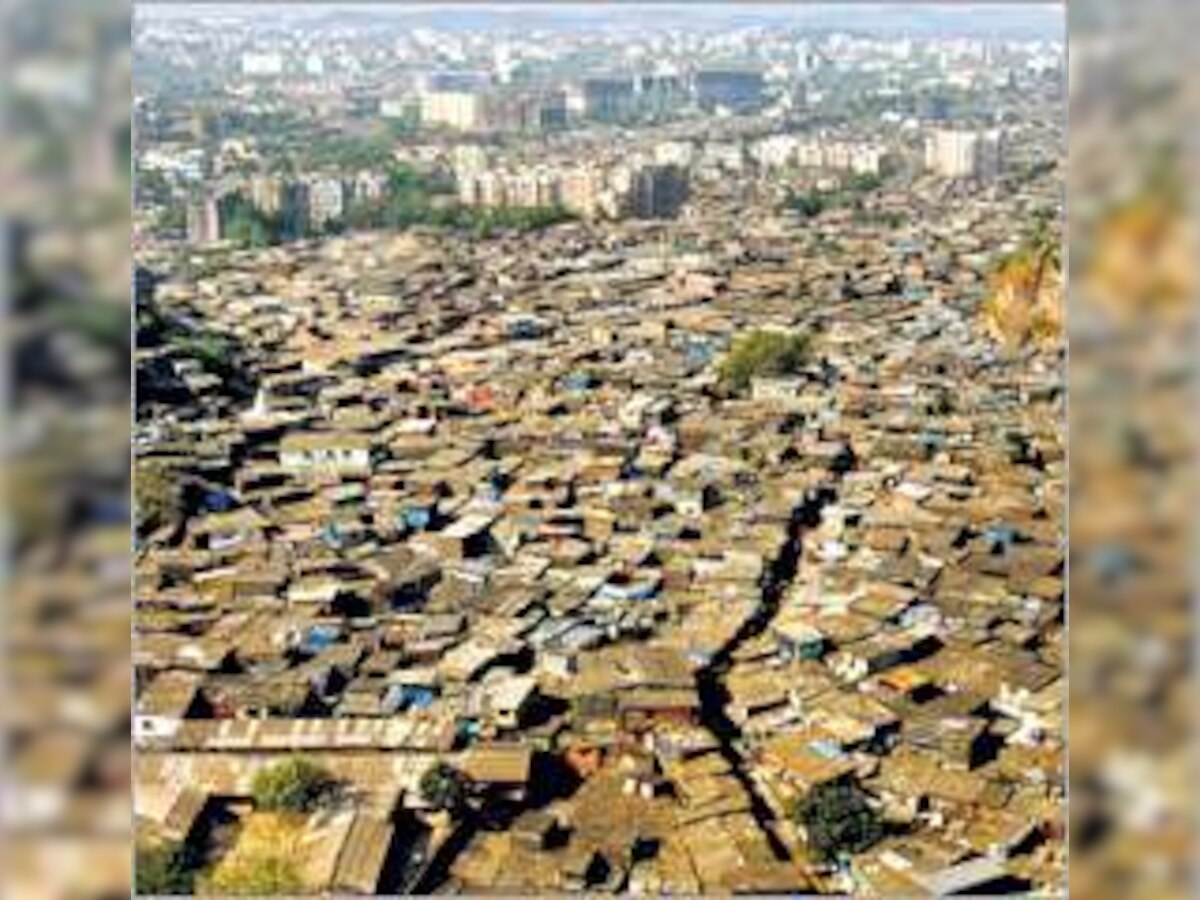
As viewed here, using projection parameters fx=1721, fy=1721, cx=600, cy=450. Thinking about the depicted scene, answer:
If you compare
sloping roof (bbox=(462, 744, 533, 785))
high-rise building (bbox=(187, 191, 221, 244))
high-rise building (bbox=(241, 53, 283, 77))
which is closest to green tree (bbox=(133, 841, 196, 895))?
sloping roof (bbox=(462, 744, 533, 785))

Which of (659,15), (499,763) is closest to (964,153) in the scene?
(659,15)

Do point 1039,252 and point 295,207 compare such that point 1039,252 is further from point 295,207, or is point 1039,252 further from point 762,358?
point 295,207

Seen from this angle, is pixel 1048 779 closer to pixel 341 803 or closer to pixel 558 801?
pixel 558 801

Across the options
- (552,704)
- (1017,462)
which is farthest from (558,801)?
(1017,462)

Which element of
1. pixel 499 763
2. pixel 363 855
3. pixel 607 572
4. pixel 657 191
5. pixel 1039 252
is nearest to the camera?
pixel 363 855

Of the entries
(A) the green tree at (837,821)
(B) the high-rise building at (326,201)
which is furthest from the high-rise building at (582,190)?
(A) the green tree at (837,821)

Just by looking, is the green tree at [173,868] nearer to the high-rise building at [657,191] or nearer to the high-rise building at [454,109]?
the high-rise building at [454,109]
